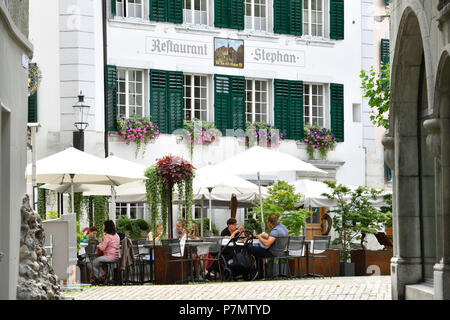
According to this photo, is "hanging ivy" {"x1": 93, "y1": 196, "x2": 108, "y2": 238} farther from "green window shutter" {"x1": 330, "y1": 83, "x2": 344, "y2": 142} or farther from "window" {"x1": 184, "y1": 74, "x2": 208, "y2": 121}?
"green window shutter" {"x1": 330, "y1": 83, "x2": 344, "y2": 142}

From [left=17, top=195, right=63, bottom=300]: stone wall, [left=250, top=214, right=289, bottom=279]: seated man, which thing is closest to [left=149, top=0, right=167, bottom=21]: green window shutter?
[left=250, top=214, right=289, bottom=279]: seated man

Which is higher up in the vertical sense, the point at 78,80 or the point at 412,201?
the point at 78,80

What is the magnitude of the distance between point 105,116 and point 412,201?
14.8 m

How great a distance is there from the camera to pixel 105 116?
26.6 meters

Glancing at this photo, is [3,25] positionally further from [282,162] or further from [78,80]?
[78,80]

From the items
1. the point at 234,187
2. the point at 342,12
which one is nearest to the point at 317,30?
the point at 342,12

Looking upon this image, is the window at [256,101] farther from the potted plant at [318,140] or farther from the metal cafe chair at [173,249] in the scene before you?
the metal cafe chair at [173,249]

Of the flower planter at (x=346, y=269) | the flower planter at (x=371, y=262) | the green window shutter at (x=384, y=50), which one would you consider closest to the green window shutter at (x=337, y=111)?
the green window shutter at (x=384, y=50)

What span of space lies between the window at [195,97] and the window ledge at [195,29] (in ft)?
3.68

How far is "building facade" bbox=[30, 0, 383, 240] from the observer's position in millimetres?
26438

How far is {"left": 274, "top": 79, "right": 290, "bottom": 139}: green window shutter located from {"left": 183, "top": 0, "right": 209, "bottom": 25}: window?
257 centimetres

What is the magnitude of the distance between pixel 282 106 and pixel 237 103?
4.49 feet

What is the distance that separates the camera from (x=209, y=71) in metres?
28.3
